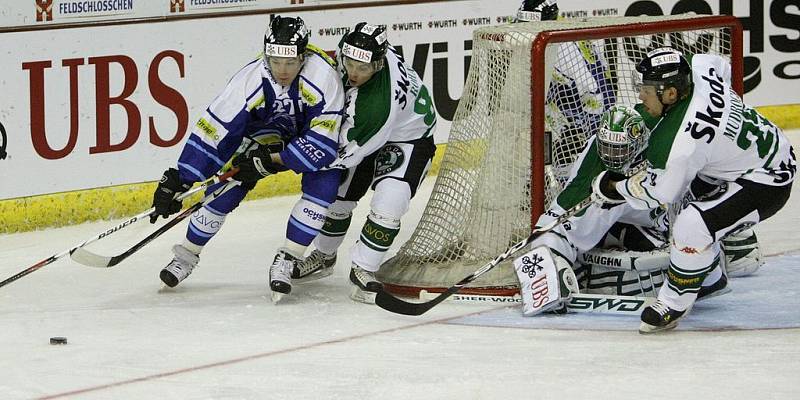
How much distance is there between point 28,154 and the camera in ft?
19.9

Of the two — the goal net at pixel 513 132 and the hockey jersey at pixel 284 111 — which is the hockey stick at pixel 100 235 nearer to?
the hockey jersey at pixel 284 111

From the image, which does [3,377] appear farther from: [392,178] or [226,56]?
[226,56]

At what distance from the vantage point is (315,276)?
533cm

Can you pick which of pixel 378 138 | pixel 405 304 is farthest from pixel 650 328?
pixel 378 138

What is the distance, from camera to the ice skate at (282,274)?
16.1ft

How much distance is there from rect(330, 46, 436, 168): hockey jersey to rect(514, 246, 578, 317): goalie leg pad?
0.60 metres

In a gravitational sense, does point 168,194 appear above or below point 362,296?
above

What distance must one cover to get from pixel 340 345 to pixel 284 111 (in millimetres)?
861

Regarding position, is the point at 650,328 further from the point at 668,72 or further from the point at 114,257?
the point at 114,257

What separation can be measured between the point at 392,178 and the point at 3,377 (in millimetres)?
1476

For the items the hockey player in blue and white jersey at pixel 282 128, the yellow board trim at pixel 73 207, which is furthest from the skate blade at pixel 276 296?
the yellow board trim at pixel 73 207

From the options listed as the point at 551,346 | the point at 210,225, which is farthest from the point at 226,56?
the point at 551,346

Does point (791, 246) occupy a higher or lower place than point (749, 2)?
lower

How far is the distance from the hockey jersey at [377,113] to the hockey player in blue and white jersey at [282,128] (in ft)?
0.21
